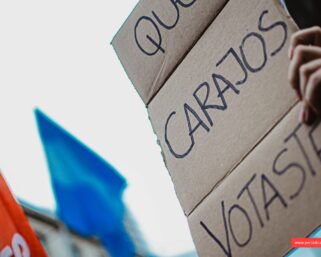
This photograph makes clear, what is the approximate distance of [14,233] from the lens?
61.5 inches

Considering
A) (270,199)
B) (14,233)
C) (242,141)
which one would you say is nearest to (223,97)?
(242,141)

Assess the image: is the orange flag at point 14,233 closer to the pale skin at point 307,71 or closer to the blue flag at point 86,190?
the blue flag at point 86,190

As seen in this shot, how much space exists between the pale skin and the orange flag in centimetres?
108

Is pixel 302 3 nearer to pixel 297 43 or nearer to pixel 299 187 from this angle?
pixel 297 43

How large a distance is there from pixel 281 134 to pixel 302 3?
409mm

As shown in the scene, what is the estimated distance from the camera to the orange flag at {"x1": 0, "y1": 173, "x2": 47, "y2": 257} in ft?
5.01

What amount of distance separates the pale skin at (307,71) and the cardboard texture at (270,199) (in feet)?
0.10

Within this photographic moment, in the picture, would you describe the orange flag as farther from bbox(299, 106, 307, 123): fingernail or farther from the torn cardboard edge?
bbox(299, 106, 307, 123): fingernail

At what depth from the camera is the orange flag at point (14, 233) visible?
153 centimetres

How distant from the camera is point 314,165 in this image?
75 centimetres

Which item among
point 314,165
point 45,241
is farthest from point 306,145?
point 45,241

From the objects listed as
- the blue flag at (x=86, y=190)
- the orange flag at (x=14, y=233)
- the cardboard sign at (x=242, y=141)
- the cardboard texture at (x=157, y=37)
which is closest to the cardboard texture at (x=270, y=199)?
the cardboard sign at (x=242, y=141)

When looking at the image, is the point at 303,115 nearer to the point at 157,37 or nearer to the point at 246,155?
the point at 246,155

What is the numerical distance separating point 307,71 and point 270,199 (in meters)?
0.24
